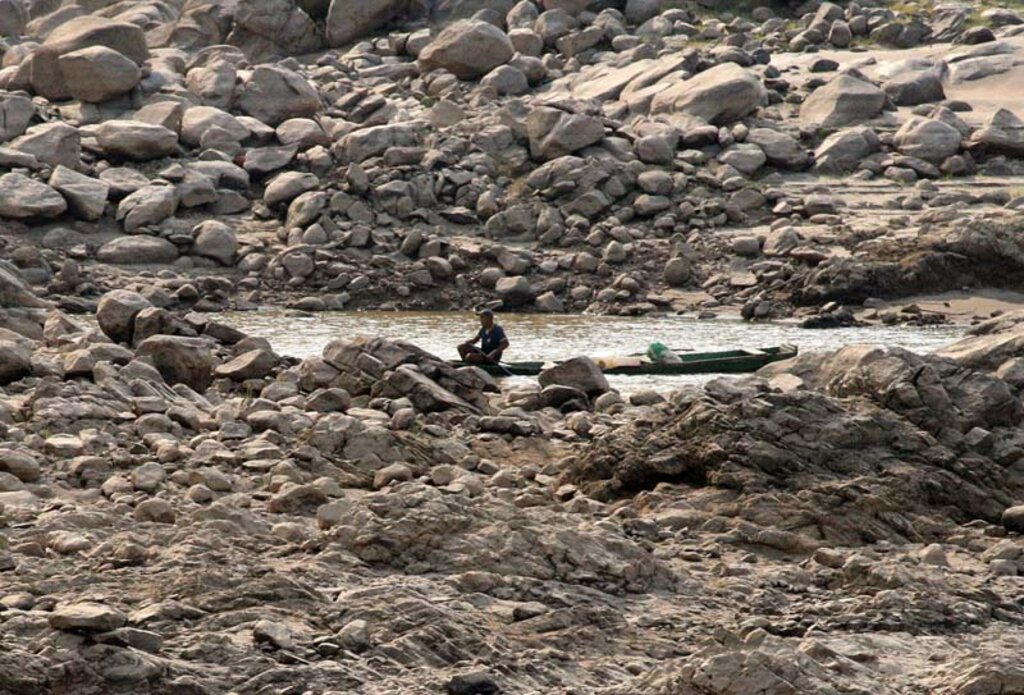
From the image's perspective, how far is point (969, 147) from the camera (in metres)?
27.4


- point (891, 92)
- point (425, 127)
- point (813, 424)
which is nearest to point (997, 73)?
point (891, 92)

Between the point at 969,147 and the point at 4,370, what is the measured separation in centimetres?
1741

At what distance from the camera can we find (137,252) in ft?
80.4

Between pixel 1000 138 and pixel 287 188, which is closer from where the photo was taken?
pixel 287 188

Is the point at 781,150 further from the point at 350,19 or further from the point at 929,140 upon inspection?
the point at 350,19

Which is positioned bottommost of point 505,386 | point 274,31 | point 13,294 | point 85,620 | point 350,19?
point 274,31

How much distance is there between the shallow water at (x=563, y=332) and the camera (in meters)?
20.4

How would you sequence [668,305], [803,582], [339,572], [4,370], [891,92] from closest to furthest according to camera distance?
[339,572], [803,582], [4,370], [668,305], [891,92]

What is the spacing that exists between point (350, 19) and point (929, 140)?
12056 millimetres

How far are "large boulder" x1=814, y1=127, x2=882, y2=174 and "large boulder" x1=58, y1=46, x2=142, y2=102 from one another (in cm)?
964

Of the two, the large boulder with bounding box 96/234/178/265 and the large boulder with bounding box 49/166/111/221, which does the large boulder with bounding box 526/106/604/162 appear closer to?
the large boulder with bounding box 96/234/178/265

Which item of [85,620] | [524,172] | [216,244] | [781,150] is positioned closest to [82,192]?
[216,244]

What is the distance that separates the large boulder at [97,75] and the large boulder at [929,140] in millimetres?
10693

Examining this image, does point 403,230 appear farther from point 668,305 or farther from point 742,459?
point 742,459
